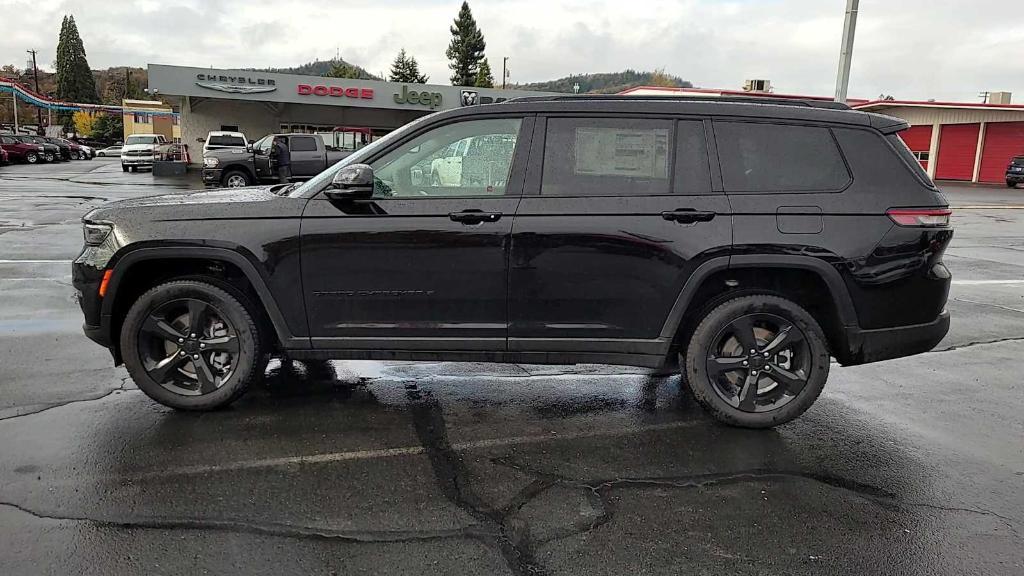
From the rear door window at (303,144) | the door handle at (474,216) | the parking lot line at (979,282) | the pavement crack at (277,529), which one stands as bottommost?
the pavement crack at (277,529)

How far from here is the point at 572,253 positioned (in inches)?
162

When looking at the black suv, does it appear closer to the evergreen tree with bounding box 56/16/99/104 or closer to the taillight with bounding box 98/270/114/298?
the taillight with bounding box 98/270/114/298

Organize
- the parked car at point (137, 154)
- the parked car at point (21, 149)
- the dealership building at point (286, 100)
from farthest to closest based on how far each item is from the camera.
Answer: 1. the parked car at point (21, 149)
2. the parked car at point (137, 154)
3. the dealership building at point (286, 100)

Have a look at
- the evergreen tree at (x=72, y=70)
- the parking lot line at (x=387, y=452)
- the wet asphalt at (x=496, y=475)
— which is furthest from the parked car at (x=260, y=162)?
the evergreen tree at (x=72, y=70)

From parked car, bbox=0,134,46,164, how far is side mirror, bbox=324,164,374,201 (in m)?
46.5

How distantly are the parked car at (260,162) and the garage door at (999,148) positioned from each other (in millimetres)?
37948

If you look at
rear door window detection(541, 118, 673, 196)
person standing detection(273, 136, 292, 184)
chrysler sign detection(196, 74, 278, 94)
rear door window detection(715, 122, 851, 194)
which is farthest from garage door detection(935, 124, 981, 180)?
rear door window detection(541, 118, 673, 196)

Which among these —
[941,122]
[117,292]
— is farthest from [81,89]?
[117,292]

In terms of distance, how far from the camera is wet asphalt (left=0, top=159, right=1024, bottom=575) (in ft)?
9.86

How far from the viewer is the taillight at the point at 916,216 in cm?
413

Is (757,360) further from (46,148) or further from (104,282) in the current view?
(46,148)

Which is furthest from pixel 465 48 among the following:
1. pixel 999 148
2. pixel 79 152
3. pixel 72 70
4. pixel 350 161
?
pixel 350 161

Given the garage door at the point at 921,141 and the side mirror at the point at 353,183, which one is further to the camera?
the garage door at the point at 921,141

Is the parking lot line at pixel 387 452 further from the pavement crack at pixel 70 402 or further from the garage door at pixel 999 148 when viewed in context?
the garage door at pixel 999 148
